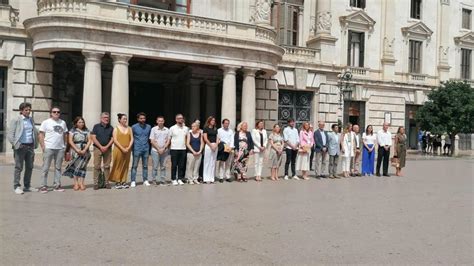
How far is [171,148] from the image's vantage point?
40.6 ft

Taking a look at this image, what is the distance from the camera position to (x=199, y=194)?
10.6 metres

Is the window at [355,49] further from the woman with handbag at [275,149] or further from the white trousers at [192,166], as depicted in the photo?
the white trousers at [192,166]

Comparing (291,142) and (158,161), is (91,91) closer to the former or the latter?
(158,161)

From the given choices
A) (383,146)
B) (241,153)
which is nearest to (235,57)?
(383,146)

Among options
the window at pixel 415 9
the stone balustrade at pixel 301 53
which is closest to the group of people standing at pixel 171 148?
the stone balustrade at pixel 301 53

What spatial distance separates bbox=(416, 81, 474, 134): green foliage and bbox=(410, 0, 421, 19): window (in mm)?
5620

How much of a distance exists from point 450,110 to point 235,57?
15929mm

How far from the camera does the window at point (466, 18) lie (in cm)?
3494

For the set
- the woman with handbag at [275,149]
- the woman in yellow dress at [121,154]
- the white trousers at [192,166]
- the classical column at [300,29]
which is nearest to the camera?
the woman in yellow dress at [121,154]

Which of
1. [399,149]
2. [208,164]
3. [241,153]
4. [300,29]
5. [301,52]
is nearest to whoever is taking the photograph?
[208,164]

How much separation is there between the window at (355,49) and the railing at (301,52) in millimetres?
4108

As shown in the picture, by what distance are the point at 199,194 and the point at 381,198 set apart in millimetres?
4170

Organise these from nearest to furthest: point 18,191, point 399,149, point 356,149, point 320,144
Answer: point 18,191 → point 320,144 → point 356,149 → point 399,149

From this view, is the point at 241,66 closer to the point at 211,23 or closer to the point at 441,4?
the point at 211,23
